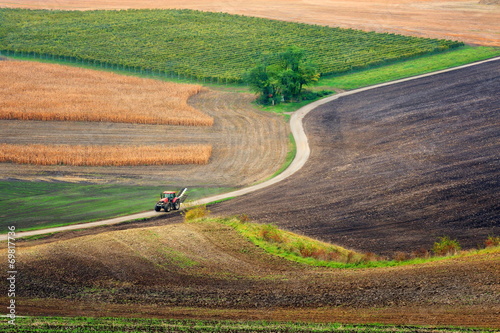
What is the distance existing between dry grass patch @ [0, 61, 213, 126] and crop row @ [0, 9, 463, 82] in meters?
8.83

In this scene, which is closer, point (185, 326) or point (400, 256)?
point (185, 326)

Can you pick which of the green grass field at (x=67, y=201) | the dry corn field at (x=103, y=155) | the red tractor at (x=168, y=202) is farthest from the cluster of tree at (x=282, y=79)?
the red tractor at (x=168, y=202)

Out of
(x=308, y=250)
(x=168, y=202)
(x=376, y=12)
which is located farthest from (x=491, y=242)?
(x=376, y=12)

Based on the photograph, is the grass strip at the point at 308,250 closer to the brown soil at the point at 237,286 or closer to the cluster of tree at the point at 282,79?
the brown soil at the point at 237,286

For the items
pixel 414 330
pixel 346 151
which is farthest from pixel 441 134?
pixel 414 330

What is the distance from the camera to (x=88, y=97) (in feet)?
267

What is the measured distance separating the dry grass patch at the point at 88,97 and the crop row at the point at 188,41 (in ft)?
29.0

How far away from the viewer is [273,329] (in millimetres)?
24406

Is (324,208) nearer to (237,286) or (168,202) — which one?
(168,202)

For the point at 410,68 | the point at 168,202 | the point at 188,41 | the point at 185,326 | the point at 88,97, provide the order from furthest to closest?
the point at 188,41 < the point at 410,68 < the point at 88,97 < the point at 168,202 < the point at 185,326

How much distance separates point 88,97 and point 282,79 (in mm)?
25137

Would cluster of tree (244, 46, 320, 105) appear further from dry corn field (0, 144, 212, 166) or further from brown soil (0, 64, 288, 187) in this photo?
dry corn field (0, 144, 212, 166)

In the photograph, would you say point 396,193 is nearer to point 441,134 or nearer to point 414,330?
point 441,134

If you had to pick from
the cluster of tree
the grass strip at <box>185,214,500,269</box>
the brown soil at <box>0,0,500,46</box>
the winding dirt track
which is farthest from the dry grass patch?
the brown soil at <box>0,0,500,46</box>
